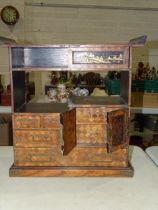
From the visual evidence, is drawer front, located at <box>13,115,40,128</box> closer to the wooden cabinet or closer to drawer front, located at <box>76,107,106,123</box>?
the wooden cabinet

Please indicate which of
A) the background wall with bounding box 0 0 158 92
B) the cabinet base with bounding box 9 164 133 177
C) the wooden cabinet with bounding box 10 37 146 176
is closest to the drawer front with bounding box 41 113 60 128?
the wooden cabinet with bounding box 10 37 146 176

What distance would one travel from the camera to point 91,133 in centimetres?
120

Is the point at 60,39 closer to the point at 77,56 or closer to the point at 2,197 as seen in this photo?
the point at 77,56

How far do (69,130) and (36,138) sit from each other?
15cm

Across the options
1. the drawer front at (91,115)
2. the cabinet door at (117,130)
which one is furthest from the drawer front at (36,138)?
the cabinet door at (117,130)

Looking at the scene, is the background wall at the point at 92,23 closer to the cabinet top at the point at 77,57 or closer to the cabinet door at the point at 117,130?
the cabinet top at the point at 77,57

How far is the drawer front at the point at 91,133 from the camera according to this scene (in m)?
1.20

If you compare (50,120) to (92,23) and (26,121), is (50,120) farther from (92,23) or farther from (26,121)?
(92,23)

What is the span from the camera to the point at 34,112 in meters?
1.19

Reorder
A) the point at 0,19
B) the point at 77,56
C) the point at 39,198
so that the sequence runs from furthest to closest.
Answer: the point at 0,19 < the point at 77,56 < the point at 39,198

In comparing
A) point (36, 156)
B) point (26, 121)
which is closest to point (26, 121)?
point (26, 121)

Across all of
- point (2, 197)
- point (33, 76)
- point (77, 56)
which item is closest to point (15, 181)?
point (2, 197)

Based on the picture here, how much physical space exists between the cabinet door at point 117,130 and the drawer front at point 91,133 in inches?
1.8

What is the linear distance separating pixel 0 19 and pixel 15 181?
10.3ft
